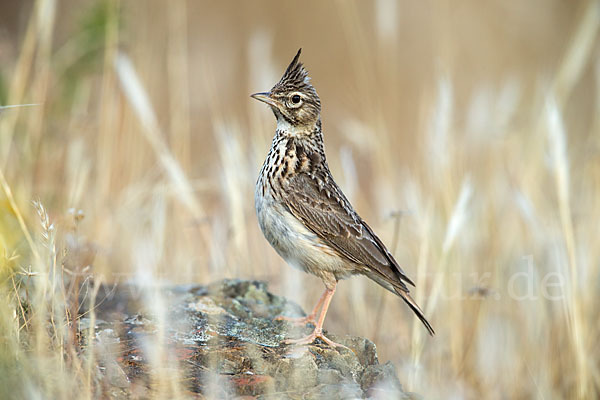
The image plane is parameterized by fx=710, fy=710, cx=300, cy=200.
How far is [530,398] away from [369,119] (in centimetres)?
234

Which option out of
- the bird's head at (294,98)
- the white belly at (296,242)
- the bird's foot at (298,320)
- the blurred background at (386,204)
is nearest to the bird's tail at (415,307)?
the blurred background at (386,204)

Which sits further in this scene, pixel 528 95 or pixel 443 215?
pixel 528 95

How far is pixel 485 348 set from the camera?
4996 millimetres

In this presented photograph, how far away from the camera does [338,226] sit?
4148mm

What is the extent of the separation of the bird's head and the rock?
1.17 m

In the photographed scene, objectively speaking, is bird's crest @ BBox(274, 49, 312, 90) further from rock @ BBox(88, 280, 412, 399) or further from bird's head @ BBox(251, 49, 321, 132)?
rock @ BBox(88, 280, 412, 399)

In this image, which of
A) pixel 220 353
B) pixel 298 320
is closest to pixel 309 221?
pixel 298 320

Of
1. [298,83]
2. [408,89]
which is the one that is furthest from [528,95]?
[298,83]

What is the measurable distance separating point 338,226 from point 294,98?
2.86ft

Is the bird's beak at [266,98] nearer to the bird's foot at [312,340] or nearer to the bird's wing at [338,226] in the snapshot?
the bird's wing at [338,226]

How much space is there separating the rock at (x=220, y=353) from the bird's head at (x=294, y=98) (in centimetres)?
117

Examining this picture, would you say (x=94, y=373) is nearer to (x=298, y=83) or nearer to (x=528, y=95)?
(x=298, y=83)

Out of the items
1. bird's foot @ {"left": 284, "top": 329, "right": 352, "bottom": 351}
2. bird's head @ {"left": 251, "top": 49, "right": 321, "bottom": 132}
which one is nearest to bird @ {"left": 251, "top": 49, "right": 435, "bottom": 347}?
bird's head @ {"left": 251, "top": 49, "right": 321, "bottom": 132}

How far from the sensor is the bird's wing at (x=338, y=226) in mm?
4031
